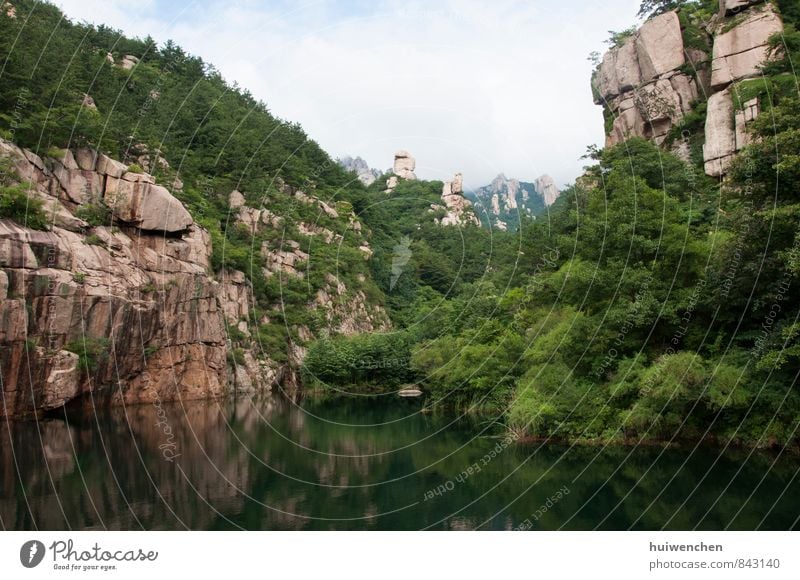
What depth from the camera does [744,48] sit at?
36156mm

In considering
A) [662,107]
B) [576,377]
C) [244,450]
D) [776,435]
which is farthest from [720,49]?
[244,450]

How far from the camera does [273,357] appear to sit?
54125 mm

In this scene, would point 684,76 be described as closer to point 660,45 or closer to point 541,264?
point 660,45

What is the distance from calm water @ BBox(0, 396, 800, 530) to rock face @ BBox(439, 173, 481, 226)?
54.8 meters

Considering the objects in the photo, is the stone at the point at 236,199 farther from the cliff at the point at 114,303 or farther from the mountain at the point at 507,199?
the mountain at the point at 507,199

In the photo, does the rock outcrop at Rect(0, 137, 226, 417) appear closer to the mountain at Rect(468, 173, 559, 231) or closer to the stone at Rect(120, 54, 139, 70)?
the stone at Rect(120, 54, 139, 70)

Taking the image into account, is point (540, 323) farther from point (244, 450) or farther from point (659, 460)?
point (244, 450)

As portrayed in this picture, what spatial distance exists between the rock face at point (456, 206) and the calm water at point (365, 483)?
180ft

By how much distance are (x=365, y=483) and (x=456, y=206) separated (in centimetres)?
7075

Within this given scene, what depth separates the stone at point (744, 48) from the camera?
3541cm

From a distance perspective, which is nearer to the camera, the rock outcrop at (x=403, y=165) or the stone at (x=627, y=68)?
the stone at (x=627, y=68)

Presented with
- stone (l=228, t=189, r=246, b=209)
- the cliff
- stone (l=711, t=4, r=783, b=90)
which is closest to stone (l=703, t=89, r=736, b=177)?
stone (l=711, t=4, r=783, b=90)

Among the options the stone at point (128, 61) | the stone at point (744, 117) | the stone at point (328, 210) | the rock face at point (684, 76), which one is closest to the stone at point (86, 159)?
the stone at point (328, 210)

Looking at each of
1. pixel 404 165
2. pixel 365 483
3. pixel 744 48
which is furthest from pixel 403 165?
pixel 365 483
